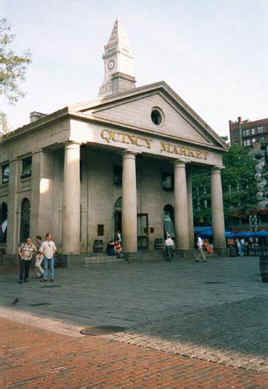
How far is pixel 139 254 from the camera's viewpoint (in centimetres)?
2561

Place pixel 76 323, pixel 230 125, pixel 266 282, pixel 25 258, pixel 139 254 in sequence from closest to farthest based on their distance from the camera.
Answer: pixel 76 323
pixel 266 282
pixel 25 258
pixel 139 254
pixel 230 125

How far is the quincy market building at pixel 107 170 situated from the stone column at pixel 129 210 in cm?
7

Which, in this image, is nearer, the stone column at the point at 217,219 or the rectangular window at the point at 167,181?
the stone column at the point at 217,219

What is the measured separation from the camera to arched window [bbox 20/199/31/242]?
27.7 meters

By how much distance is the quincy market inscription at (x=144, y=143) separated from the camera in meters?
25.4

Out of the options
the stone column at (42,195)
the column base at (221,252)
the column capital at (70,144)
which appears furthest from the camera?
the column base at (221,252)

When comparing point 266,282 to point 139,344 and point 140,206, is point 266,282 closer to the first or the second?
point 139,344

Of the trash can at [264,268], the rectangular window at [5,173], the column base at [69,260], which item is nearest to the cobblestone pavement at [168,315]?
the trash can at [264,268]

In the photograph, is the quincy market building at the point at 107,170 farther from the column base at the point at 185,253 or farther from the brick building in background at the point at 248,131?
the brick building in background at the point at 248,131

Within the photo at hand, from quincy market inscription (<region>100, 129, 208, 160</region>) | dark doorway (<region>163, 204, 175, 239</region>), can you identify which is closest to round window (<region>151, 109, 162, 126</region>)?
quincy market inscription (<region>100, 129, 208, 160</region>)

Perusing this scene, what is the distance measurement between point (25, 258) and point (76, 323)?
28.4 feet

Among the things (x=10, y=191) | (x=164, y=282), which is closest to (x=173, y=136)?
(x=10, y=191)

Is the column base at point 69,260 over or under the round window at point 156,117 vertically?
under

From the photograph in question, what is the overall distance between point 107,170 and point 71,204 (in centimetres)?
809
